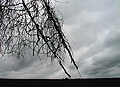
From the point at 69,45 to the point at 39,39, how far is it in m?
0.45

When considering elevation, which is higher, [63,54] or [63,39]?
[63,39]

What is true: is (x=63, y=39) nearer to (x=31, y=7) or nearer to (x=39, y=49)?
(x=39, y=49)

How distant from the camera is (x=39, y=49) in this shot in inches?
84.0

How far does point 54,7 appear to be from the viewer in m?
2.39
